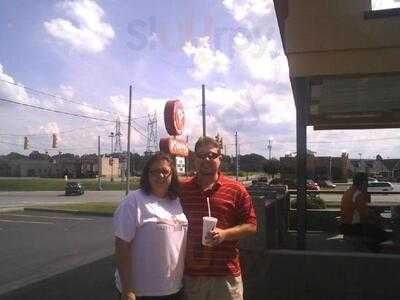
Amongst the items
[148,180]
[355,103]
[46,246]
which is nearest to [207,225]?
[148,180]

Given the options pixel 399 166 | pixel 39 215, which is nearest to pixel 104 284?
pixel 39 215

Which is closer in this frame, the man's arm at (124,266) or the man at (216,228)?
the man's arm at (124,266)

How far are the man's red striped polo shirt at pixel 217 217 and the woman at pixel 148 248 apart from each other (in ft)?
0.41

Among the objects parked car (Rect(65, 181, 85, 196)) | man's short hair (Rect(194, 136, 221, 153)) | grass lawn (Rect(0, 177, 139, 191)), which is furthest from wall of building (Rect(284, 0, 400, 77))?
grass lawn (Rect(0, 177, 139, 191))

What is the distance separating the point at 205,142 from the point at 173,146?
12558 mm

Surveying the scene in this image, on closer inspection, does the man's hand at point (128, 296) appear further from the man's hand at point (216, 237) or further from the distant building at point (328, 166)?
the distant building at point (328, 166)

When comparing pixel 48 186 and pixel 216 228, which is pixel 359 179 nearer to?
pixel 216 228

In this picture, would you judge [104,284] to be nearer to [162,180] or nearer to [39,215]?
[162,180]

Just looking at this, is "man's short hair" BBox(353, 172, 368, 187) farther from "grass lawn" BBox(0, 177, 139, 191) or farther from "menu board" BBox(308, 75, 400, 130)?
"grass lawn" BBox(0, 177, 139, 191)

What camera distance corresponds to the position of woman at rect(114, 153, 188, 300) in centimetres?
300

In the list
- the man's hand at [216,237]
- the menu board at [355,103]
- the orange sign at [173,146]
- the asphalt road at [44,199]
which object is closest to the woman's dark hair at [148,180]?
the man's hand at [216,237]

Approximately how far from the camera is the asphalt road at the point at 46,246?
8797 mm

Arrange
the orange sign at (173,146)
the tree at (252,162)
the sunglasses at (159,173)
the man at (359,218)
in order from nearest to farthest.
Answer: the sunglasses at (159,173) → the man at (359,218) → the orange sign at (173,146) → the tree at (252,162)

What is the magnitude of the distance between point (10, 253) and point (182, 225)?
8921mm
